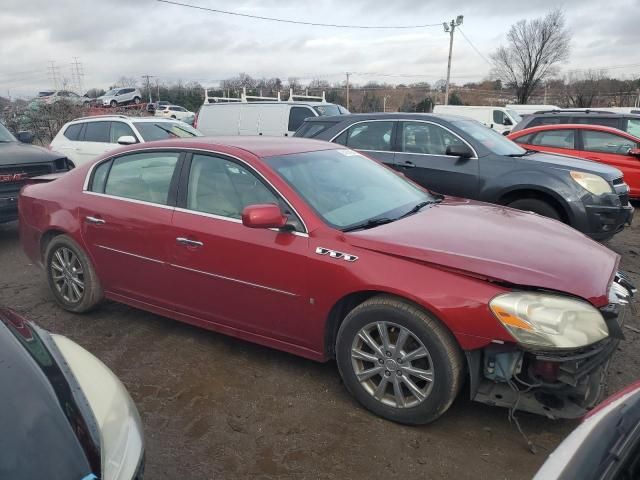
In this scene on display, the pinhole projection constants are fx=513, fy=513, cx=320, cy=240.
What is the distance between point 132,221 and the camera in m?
3.88

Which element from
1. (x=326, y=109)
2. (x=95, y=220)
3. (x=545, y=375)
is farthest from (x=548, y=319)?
(x=326, y=109)

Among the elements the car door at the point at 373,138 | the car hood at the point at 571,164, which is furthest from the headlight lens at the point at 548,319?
the car door at the point at 373,138

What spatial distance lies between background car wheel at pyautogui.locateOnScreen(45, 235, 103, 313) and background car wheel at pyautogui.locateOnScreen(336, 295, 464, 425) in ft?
7.85

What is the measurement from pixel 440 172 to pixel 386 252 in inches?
144

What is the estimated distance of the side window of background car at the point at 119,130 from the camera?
9753mm

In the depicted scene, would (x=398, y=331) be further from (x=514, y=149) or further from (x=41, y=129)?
(x=41, y=129)

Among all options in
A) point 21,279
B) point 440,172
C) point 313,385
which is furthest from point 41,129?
point 313,385

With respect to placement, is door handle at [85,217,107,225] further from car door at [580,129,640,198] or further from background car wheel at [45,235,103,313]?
car door at [580,129,640,198]

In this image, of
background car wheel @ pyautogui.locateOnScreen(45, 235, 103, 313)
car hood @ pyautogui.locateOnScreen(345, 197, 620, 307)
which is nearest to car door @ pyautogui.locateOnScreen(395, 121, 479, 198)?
car hood @ pyautogui.locateOnScreen(345, 197, 620, 307)

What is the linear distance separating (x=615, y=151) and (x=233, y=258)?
797 cm

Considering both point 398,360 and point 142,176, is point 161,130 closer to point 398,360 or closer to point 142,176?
point 142,176

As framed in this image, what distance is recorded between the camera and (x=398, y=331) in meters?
2.88

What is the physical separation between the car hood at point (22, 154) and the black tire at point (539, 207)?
20.7 ft

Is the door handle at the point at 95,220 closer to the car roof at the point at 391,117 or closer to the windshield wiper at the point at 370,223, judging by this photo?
the windshield wiper at the point at 370,223
